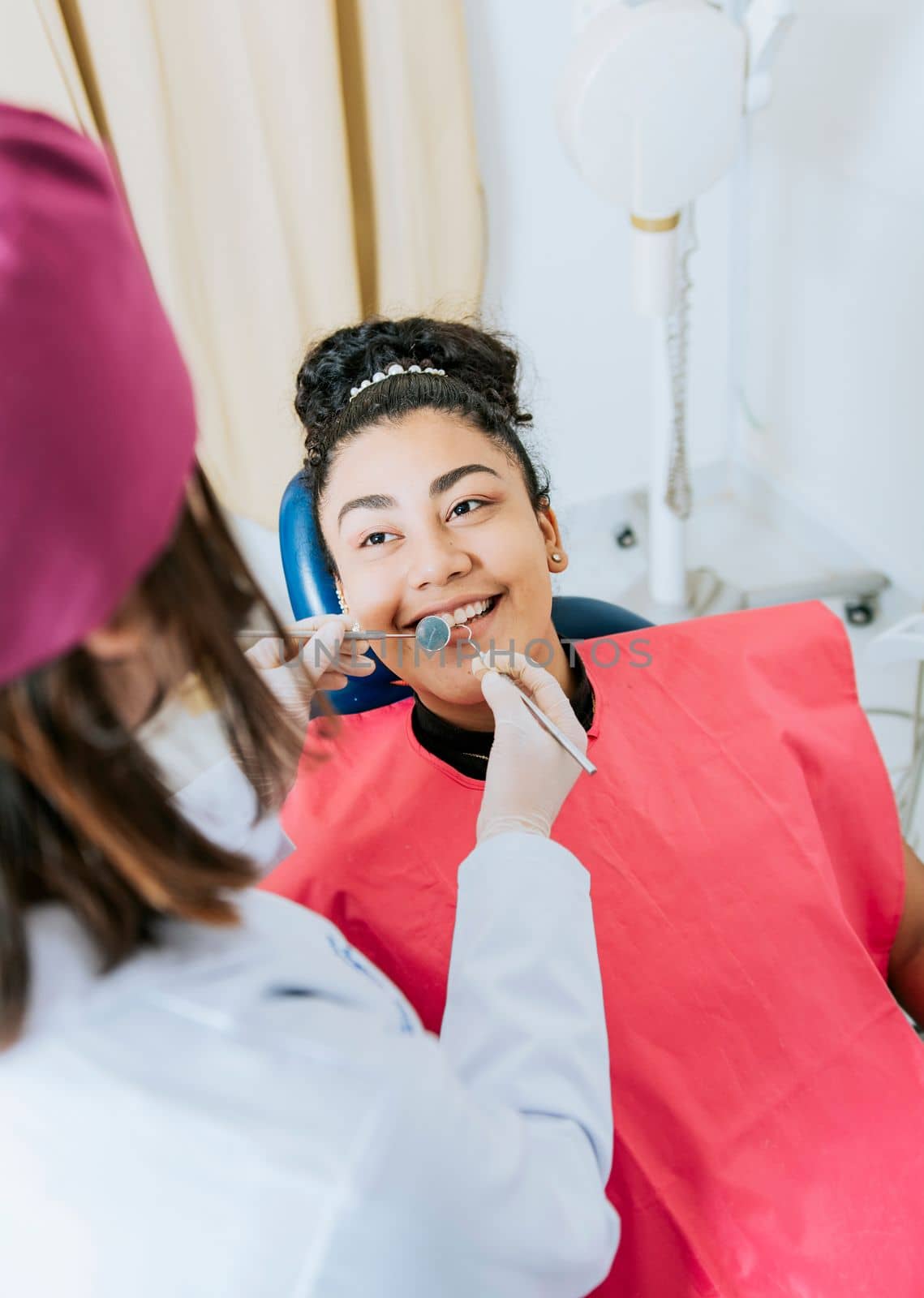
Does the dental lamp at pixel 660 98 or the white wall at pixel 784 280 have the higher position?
the dental lamp at pixel 660 98

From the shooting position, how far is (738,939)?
1031mm

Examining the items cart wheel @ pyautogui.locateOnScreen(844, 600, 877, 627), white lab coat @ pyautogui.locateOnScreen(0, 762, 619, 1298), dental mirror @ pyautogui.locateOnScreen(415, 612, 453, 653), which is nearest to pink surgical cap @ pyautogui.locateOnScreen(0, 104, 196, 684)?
white lab coat @ pyautogui.locateOnScreen(0, 762, 619, 1298)

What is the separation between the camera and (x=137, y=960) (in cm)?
55

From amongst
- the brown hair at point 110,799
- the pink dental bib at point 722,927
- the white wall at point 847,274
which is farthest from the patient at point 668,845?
the white wall at point 847,274

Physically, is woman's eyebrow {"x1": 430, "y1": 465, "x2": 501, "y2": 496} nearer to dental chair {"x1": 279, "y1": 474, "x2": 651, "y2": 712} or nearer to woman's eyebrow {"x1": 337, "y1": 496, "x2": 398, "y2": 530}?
woman's eyebrow {"x1": 337, "y1": 496, "x2": 398, "y2": 530}

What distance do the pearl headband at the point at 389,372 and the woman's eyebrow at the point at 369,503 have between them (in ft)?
0.47

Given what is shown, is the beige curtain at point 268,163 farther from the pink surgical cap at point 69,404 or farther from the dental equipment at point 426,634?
the pink surgical cap at point 69,404

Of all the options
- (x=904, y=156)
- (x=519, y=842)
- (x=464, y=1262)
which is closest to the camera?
(x=464, y=1262)

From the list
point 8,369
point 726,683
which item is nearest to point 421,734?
point 726,683

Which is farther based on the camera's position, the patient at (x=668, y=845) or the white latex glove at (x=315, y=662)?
the white latex glove at (x=315, y=662)

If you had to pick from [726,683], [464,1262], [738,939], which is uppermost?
[464,1262]

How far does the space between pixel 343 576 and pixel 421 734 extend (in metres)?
0.20

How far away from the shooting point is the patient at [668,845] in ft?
3.05

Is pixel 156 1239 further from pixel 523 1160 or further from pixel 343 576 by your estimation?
pixel 343 576
